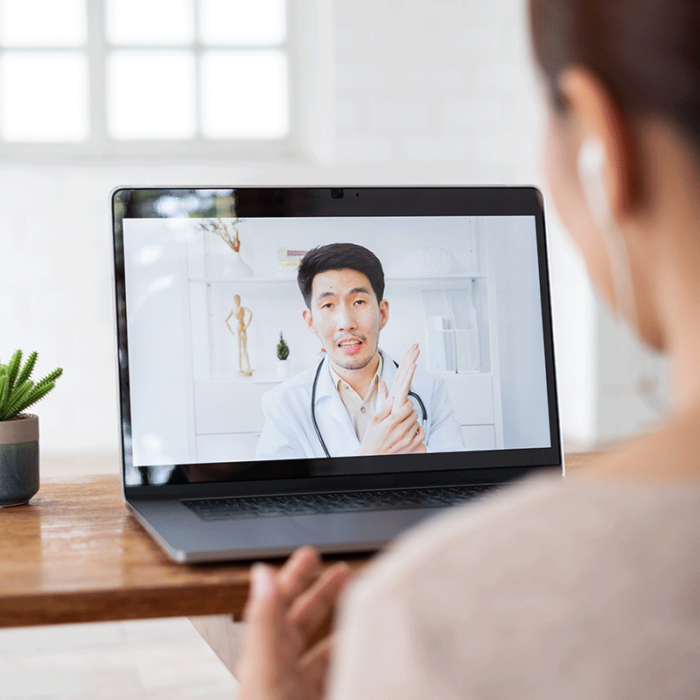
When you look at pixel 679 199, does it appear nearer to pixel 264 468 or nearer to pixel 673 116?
pixel 673 116

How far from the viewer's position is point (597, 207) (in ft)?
1.00

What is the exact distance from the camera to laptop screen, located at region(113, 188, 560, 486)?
0.85m

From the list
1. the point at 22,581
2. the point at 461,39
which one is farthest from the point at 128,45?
the point at 22,581

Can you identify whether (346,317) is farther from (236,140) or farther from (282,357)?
(236,140)

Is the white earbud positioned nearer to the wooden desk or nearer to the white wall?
the wooden desk

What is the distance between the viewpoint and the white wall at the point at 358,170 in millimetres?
3348

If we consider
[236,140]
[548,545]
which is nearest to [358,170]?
[236,140]

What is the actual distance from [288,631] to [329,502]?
0.37m

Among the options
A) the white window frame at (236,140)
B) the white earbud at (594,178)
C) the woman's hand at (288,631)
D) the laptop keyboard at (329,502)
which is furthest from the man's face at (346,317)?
the white window frame at (236,140)

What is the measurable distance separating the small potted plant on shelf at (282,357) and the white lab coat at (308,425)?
0.01 m

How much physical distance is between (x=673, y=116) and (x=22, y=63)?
144 inches

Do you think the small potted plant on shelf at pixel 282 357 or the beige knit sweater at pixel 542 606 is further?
the small potted plant on shelf at pixel 282 357

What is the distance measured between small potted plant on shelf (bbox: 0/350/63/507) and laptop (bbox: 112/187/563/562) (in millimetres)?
106

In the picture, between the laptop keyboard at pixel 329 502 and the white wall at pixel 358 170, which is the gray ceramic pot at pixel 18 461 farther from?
the white wall at pixel 358 170
